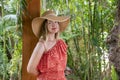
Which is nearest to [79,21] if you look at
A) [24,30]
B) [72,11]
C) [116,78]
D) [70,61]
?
[72,11]

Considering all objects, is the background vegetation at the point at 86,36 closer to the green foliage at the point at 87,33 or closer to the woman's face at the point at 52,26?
the green foliage at the point at 87,33

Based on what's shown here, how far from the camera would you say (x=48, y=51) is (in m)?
1.71

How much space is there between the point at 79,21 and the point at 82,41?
230 millimetres

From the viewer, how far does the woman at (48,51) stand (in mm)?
1683

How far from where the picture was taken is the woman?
168cm

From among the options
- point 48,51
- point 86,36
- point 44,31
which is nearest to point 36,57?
point 48,51

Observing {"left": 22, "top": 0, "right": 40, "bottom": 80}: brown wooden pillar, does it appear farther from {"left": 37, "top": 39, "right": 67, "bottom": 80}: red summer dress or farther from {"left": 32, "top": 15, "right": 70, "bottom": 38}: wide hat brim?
{"left": 37, "top": 39, "right": 67, "bottom": 80}: red summer dress

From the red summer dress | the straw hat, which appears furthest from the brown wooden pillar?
the red summer dress

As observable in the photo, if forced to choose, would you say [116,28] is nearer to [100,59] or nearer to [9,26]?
[100,59]

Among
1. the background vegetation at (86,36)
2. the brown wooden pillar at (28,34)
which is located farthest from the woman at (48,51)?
the background vegetation at (86,36)

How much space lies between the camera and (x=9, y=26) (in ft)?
7.57

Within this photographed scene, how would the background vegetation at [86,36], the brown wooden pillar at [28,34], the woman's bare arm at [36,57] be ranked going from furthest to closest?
the background vegetation at [86,36], the brown wooden pillar at [28,34], the woman's bare arm at [36,57]

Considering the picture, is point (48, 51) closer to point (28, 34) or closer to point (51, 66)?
point (51, 66)

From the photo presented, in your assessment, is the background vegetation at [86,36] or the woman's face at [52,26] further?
the background vegetation at [86,36]
